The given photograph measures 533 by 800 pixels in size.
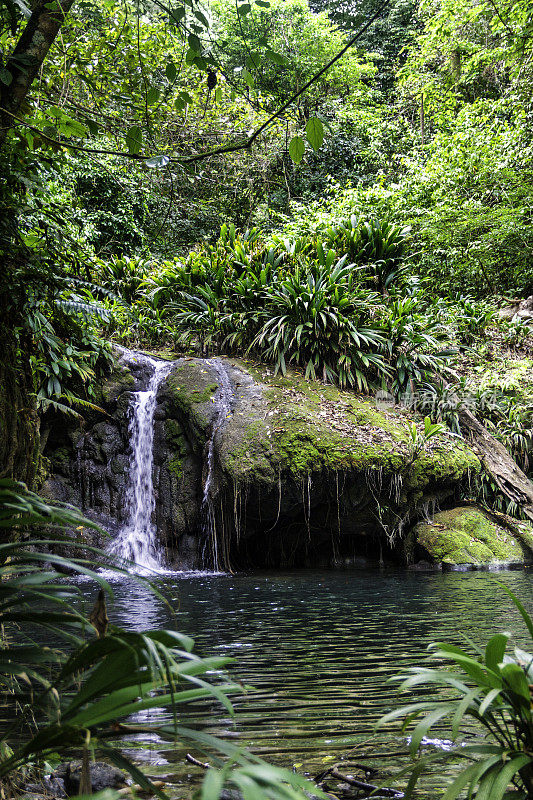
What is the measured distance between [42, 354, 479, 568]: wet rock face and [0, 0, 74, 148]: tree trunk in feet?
20.8

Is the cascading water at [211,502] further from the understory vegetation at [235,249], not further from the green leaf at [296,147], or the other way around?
the green leaf at [296,147]

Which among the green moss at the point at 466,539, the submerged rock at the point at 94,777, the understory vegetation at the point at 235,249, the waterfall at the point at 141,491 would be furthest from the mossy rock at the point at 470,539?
the submerged rock at the point at 94,777

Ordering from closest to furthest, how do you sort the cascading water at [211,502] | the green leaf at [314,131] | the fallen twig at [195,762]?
the green leaf at [314,131] < the fallen twig at [195,762] < the cascading water at [211,502]

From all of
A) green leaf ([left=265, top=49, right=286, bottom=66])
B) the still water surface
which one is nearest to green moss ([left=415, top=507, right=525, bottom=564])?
the still water surface

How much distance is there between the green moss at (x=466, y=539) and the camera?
8.38 m

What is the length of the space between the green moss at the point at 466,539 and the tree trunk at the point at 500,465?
80 centimetres

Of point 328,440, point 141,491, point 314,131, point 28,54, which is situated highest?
point 28,54

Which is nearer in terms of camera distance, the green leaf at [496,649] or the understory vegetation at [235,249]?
the understory vegetation at [235,249]

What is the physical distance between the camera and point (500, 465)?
999 cm

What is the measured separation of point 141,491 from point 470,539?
5.08 m

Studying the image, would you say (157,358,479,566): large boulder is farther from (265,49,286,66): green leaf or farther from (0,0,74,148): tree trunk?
Result: (265,49,286,66): green leaf

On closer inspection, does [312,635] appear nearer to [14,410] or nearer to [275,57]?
[14,410]

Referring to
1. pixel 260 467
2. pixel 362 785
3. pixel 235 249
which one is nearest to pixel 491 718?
pixel 362 785

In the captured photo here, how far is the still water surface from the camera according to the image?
7.74ft
